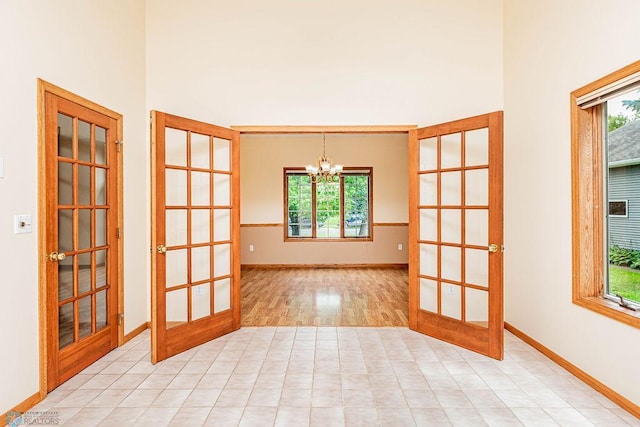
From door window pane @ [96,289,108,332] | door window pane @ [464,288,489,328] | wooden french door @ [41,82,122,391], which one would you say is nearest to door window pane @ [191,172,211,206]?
wooden french door @ [41,82,122,391]

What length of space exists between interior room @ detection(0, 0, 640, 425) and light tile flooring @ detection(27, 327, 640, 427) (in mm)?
18

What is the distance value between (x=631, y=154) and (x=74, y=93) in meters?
4.06

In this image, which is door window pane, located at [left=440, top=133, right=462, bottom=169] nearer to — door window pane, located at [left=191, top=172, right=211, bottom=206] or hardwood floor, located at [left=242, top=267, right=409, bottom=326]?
hardwood floor, located at [left=242, top=267, right=409, bottom=326]

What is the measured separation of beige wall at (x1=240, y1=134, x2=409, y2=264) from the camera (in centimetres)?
824

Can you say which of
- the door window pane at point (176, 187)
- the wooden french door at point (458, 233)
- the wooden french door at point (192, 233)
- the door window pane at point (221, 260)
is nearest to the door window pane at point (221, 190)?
the wooden french door at point (192, 233)

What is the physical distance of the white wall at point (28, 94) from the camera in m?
2.29

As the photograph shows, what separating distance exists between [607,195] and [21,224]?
4062mm

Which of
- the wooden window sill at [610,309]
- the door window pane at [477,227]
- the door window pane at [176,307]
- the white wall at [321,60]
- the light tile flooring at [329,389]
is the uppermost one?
the white wall at [321,60]

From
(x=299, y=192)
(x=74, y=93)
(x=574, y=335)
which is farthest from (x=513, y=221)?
(x=299, y=192)

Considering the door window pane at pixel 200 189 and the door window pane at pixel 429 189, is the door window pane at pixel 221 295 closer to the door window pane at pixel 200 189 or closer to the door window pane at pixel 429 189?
the door window pane at pixel 200 189

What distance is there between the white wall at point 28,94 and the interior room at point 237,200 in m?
0.01

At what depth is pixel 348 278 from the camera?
7105 mm

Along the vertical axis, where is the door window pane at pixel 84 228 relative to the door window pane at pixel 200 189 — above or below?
below

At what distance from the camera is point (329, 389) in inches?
105
